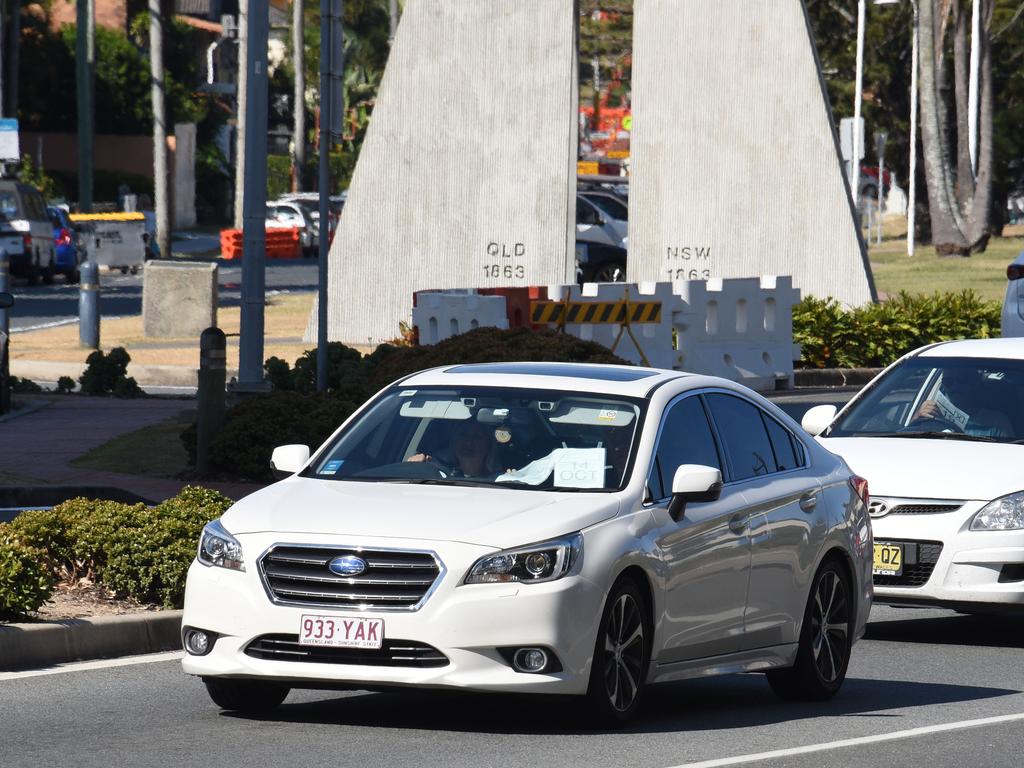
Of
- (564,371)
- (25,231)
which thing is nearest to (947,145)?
(25,231)

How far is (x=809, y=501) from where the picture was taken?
31.4 feet

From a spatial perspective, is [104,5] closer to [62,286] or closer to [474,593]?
[62,286]

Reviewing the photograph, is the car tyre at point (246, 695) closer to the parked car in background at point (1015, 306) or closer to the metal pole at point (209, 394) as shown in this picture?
the metal pole at point (209, 394)

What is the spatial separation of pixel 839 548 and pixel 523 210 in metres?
21.1

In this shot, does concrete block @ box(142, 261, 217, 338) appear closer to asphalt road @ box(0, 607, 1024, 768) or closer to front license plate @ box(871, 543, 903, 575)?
front license plate @ box(871, 543, 903, 575)

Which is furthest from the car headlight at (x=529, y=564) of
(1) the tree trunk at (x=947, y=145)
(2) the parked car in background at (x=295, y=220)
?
(2) the parked car in background at (x=295, y=220)

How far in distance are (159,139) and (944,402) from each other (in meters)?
46.7

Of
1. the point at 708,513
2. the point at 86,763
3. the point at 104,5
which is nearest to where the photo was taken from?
the point at 86,763

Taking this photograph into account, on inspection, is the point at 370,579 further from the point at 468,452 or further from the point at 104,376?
the point at 104,376

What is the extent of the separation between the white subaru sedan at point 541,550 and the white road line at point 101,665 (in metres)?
1.38

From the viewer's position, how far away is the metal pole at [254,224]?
1817 centimetres

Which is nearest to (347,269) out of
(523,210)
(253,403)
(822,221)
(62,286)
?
(523,210)

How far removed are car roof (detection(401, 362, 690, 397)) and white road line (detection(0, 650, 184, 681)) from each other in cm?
196

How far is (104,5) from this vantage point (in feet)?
270
